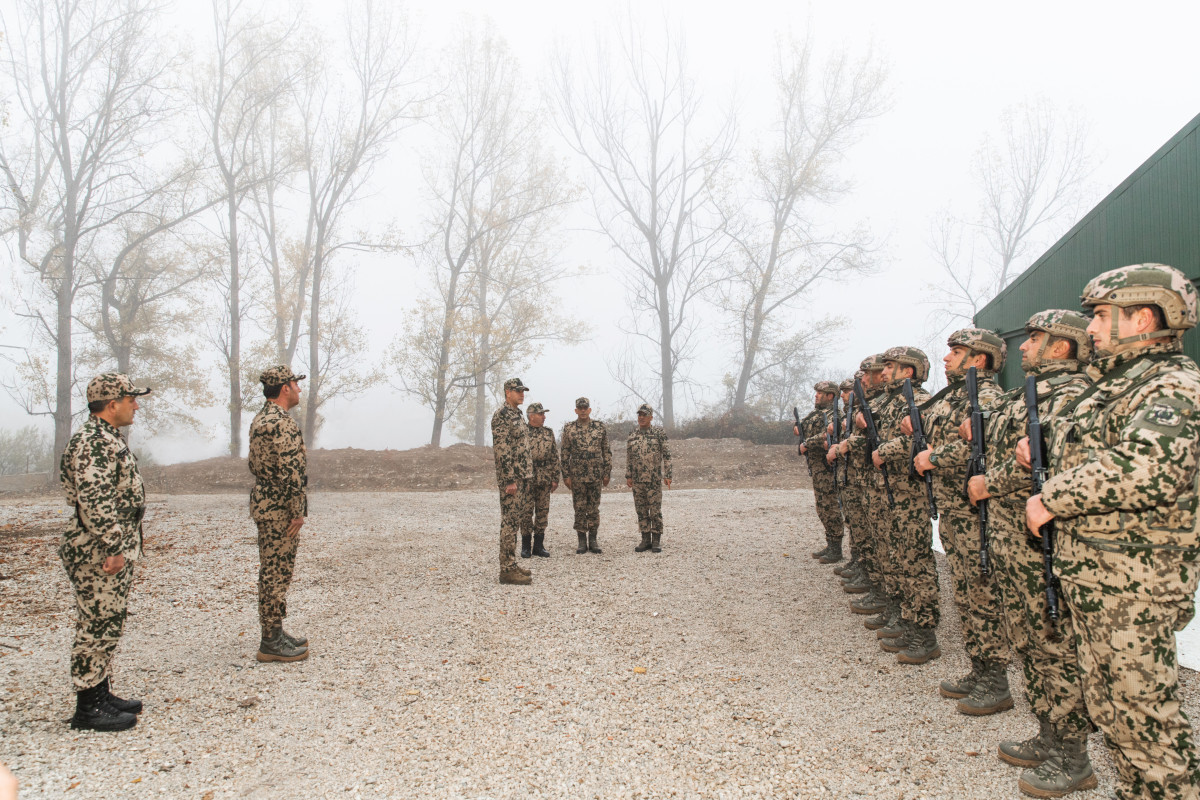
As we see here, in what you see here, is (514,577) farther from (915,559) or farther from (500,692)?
(915,559)

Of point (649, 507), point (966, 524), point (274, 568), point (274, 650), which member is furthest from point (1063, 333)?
point (649, 507)

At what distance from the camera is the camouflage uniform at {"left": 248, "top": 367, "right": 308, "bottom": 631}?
14.8 feet

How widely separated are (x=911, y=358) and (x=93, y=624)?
18.6 feet

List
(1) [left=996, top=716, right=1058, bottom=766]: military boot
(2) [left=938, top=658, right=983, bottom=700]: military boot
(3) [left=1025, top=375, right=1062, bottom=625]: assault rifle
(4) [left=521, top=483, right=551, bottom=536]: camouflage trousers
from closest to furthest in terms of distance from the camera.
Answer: (3) [left=1025, top=375, right=1062, bottom=625]: assault rifle < (1) [left=996, top=716, right=1058, bottom=766]: military boot < (2) [left=938, top=658, right=983, bottom=700]: military boot < (4) [left=521, top=483, right=551, bottom=536]: camouflage trousers

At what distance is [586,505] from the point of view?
853 cm

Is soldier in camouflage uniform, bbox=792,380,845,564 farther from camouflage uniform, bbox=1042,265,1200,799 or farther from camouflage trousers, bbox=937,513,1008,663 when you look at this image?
camouflage uniform, bbox=1042,265,1200,799

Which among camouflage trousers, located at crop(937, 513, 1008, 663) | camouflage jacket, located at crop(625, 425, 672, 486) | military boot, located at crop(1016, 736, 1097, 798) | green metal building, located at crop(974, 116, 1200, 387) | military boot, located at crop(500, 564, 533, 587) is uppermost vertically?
green metal building, located at crop(974, 116, 1200, 387)

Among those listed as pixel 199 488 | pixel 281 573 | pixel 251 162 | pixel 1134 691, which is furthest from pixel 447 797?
pixel 251 162

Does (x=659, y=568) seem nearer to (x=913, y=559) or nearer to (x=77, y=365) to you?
(x=913, y=559)

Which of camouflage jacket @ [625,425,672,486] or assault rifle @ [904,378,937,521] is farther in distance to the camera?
camouflage jacket @ [625,425,672,486]

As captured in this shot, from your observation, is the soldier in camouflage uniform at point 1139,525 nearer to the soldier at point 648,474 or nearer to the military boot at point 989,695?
the military boot at point 989,695

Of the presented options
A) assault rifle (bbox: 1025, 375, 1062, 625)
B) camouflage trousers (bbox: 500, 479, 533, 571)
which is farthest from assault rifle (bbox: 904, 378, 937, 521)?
camouflage trousers (bbox: 500, 479, 533, 571)

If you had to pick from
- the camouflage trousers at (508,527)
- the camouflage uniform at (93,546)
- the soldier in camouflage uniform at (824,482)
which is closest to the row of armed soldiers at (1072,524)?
the soldier in camouflage uniform at (824,482)

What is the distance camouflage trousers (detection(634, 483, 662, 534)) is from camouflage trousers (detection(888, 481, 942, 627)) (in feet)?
13.4
